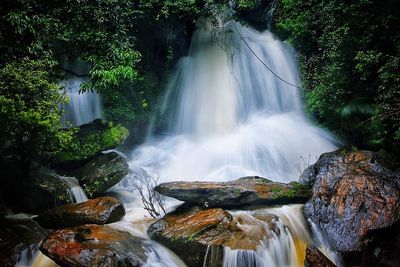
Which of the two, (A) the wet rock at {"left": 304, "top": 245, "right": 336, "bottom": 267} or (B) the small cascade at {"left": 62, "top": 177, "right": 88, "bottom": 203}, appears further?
(B) the small cascade at {"left": 62, "top": 177, "right": 88, "bottom": 203}

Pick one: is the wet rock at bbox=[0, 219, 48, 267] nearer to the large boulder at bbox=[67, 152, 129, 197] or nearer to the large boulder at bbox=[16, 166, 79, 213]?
the large boulder at bbox=[16, 166, 79, 213]

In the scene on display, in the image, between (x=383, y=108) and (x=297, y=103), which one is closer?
(x=383, y=108)

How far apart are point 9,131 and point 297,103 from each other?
10.6 metres

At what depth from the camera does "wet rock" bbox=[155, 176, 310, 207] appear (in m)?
7.36

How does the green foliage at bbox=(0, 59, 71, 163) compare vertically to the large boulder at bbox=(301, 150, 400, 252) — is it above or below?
above

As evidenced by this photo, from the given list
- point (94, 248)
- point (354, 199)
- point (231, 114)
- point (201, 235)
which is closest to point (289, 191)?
point (354, 199)

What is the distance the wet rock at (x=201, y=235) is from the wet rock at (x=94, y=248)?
1.82 ft

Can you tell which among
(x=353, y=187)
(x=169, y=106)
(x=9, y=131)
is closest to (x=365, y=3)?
(x=353, y=187)

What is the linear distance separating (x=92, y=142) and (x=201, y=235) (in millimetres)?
5170

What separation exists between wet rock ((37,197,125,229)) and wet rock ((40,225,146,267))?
21.3 inches

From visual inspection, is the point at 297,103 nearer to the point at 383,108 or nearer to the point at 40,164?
the point at 383,108

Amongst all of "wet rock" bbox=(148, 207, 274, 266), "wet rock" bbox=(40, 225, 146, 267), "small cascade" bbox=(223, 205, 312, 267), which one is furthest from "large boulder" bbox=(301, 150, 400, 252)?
"wet rock" bbox=(40, 225, 146, 267)

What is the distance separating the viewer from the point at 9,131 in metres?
6.26

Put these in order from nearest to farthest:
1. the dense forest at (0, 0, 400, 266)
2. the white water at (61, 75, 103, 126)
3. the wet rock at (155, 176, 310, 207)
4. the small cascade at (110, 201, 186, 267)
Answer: the small cascade at (110, 201, 186, 267), the dense forest at (0, 0, 400, 266), the wet rock at (155, 176, 310, 207), the white water at (61, 75, 103, 126)
